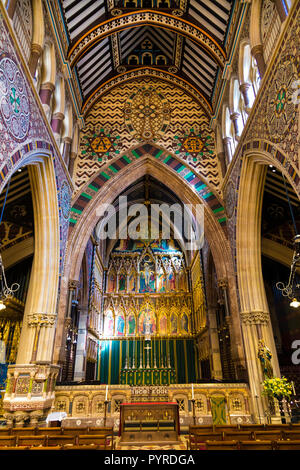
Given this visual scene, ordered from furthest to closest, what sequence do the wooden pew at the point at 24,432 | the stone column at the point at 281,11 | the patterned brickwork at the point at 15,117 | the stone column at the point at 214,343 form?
the stone column at the point at 214,343 → the stone column at the point at 281,11 → the patterned brickwork at the point at 15,117 → the wooden pew at the point at 24,432

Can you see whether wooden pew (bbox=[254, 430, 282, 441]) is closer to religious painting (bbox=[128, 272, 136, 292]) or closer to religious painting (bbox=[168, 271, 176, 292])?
religious painting (bbox=[168, 271, 176, 292])

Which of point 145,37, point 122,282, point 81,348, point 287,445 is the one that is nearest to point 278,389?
point 287,445

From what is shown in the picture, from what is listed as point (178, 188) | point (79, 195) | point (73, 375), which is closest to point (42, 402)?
point (73, 375)

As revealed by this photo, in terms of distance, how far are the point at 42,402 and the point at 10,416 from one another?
0.74m

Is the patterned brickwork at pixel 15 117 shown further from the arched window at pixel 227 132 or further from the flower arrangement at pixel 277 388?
the flower arrangement at pixel 277 388

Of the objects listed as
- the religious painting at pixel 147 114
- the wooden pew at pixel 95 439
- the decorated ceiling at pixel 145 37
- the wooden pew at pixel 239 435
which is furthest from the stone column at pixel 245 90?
the wooden pew at pixel 95 439

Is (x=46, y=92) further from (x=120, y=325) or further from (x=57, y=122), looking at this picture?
(x=120, y=325)

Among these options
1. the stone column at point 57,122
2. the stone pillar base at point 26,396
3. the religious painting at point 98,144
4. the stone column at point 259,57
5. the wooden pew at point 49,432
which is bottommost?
the wooden pew at point 49,432

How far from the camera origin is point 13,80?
6.80 meters

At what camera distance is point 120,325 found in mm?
18219

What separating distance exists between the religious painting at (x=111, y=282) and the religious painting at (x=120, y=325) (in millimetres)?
1734

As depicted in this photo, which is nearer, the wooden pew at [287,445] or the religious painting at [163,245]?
the wooden pew at [287,445]

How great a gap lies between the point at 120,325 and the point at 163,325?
2.55 metres

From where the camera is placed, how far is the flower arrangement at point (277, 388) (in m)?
7.50
